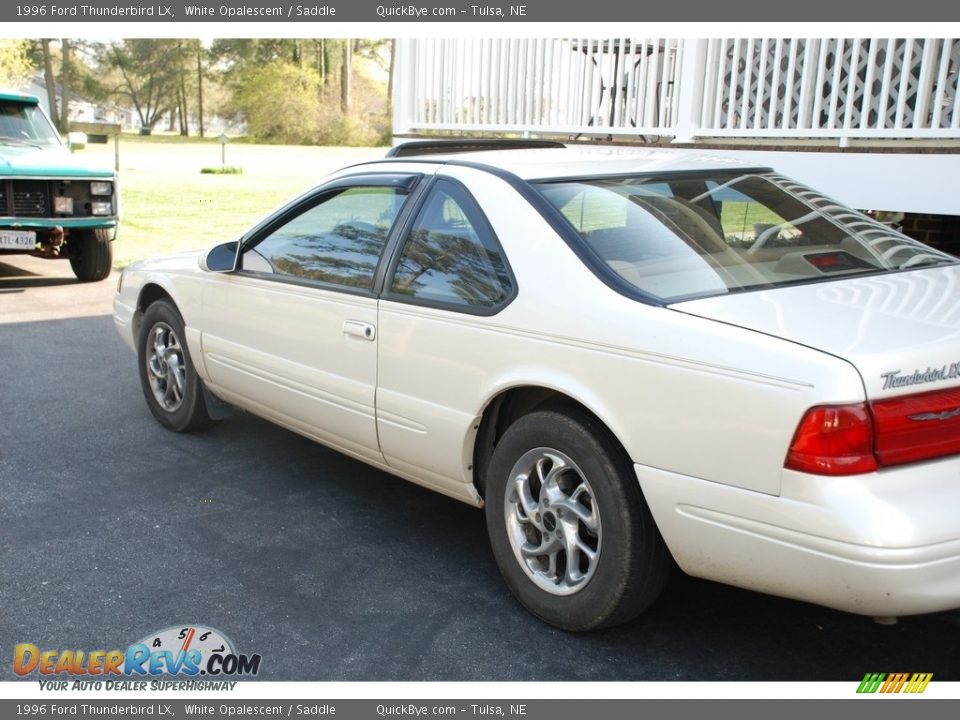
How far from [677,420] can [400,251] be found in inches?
Result: 60.0

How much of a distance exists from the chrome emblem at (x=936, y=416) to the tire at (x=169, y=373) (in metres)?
3.78

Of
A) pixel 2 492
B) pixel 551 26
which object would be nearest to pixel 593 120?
pixel 551 26

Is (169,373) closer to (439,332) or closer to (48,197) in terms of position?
(439,332)

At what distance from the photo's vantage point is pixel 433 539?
14.1 ft

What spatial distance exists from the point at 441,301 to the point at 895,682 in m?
1.98

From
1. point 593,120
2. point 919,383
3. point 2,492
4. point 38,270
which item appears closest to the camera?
point 919,383

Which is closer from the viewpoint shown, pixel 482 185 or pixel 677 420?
pixel 677 420

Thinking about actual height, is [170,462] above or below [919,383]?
below

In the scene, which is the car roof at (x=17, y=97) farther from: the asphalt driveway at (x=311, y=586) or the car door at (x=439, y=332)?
the car door at (x=439, y=332)

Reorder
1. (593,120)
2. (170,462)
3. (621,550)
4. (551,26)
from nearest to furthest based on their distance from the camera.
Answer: (621,550)
(170,462)
(551,26)
(593,120)

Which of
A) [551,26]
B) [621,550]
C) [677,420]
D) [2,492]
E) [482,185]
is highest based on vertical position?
[551,26]

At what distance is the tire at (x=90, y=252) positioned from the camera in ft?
36.3

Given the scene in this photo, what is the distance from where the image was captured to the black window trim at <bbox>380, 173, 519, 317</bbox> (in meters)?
3.60

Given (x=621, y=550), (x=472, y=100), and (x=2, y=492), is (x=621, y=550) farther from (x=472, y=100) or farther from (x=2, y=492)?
(x=472, y=100)
